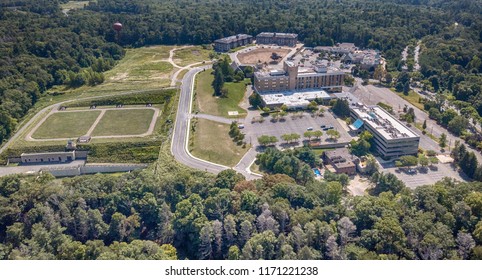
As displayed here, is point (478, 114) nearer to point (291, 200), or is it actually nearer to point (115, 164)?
point (291, 200)

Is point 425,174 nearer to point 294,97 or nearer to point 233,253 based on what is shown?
point 294,97

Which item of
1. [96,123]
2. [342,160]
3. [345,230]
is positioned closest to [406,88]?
[342,160]

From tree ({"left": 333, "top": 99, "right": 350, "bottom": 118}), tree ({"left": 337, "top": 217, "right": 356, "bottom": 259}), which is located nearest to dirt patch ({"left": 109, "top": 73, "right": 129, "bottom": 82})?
tree ({"left": 333, "top": 99, "right": 350, "bottom": 118})

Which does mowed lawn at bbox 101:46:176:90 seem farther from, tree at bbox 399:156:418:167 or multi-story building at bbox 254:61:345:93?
tree at bbox 399:156:418:167

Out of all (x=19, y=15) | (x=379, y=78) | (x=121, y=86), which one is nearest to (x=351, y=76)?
(x=379, y=78)

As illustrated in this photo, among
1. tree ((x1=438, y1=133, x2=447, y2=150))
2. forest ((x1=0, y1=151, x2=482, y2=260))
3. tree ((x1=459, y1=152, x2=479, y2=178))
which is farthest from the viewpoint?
tree ((x1=438, y1=133, x2=447, y2=150))

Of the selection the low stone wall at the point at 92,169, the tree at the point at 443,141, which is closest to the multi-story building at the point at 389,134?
the tree at the point at 443,141
